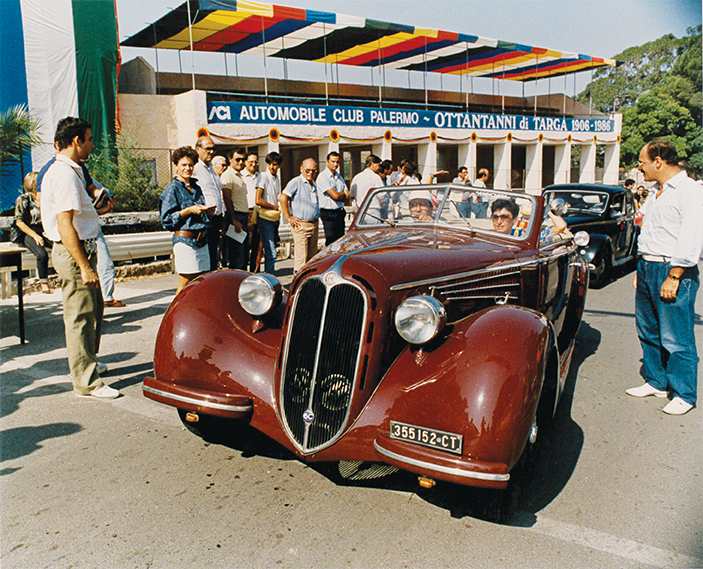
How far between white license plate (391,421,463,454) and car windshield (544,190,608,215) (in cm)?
874

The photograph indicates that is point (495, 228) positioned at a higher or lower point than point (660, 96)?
lower

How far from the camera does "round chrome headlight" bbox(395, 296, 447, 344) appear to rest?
2.95 meters

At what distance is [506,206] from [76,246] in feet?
10.9

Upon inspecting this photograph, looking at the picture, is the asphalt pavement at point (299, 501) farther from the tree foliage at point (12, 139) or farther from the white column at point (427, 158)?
the white column at point (427, 158)

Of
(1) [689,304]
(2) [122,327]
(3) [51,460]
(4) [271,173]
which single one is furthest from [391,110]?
(3) [51,460]

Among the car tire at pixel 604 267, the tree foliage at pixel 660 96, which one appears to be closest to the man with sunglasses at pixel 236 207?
the car tire at pixel 604 267

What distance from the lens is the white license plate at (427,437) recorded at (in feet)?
8.64

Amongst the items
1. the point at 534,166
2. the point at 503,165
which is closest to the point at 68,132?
the point at 503,165

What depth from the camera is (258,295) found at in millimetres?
3541

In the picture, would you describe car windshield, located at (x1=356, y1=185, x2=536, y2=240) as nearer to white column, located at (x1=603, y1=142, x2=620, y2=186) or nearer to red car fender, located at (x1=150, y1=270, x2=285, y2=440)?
red car fender, located at (x1=150, y1=270, x2=285, y2=440)

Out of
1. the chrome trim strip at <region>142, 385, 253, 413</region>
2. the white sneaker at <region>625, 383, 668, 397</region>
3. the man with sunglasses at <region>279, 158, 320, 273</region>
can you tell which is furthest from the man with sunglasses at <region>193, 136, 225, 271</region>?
the white sneaker at <region>625, 383, 668, 397</region>

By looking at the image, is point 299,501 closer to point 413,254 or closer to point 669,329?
point 413,254

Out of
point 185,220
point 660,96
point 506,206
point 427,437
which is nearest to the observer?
point 427,437

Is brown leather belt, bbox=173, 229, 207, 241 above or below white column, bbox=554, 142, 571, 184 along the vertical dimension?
below
